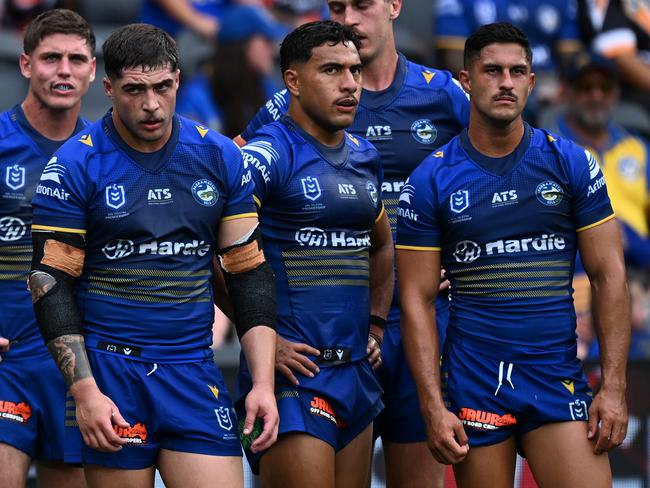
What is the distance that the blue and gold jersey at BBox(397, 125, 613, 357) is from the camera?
5793 mm

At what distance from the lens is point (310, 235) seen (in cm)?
589

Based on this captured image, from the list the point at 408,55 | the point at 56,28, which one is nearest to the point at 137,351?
the point at 56,28

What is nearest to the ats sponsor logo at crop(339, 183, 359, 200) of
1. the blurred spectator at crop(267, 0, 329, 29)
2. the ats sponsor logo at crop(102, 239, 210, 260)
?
the ats sponsor logo at crop(102, 239, 210, 260)

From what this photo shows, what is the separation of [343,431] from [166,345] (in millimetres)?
1012

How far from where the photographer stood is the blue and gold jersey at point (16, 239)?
244 inches

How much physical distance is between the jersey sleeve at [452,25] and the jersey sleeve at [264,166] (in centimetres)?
516

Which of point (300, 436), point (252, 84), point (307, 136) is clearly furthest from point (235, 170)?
point (252, 84)

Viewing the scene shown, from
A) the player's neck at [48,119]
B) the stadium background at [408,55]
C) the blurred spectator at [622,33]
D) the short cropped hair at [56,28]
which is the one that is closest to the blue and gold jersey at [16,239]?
the player's neck at [48,119]

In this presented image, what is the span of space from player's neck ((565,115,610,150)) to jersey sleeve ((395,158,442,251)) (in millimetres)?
4382

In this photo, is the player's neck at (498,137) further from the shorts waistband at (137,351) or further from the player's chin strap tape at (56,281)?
the player's chin strap tape at (56,281)

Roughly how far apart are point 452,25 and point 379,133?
4.57 metres

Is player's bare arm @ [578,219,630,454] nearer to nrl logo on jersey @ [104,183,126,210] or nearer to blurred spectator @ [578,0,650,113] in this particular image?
nrl logo on jersey @ [104,183,126,210]

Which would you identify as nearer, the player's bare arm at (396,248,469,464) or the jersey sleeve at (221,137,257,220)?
the jersey sleeve at (221,137,257,220)

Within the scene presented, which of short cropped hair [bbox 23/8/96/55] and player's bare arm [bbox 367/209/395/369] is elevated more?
short cropped hair [bbox 23/8/96/55]
